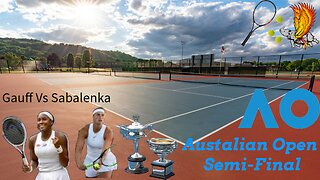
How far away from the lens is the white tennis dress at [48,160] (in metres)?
2.11

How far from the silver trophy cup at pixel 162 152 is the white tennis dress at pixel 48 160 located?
1201 mm

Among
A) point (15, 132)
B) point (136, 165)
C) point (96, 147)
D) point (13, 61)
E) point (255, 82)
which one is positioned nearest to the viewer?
point (15, 132)

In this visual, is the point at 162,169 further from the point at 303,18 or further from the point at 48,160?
the point at 303,18

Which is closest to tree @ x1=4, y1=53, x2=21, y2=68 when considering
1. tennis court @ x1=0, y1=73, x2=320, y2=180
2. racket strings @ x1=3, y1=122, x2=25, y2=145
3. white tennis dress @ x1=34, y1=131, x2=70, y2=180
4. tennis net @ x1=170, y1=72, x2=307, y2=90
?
tennis net @ x1=170, y1=72, x2=307, y2=90

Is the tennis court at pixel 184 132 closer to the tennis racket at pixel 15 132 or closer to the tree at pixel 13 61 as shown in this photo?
the tennis racket at pixel 15 132

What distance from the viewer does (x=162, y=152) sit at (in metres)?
2.89

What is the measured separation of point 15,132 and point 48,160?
1.45ft

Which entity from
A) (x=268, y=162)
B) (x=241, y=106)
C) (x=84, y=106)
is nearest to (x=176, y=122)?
(x=268, y=162)

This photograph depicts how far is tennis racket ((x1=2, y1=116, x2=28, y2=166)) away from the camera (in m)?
2.06

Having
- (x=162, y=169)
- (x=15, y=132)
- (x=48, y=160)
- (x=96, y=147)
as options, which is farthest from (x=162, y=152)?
(x=15, y=132)

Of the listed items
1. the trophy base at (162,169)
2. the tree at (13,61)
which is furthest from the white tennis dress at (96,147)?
the tree at (13,61)

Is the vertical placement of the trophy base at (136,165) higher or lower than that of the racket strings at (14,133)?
lower

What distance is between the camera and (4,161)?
163 inches

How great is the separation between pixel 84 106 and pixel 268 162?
8.01 m
